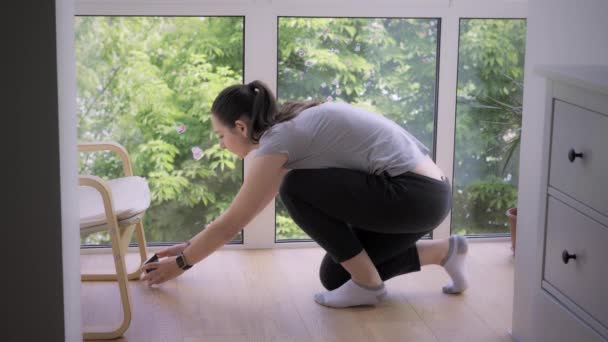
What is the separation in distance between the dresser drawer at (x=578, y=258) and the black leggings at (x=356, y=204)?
2.96 feet

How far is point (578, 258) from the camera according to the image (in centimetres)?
170

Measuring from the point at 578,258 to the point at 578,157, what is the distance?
0.19 metres

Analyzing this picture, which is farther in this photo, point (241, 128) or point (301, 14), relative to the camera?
point (301, 14)

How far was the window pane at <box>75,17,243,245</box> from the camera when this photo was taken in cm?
323

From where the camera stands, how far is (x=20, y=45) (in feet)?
5.09

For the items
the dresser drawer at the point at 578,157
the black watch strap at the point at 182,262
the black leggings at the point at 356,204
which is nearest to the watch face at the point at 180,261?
the black watch strap at the point at 182,262

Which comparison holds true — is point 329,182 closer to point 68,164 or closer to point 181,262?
point 181,262

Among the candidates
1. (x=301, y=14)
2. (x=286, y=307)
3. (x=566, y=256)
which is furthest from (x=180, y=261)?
(x=566, y=256)

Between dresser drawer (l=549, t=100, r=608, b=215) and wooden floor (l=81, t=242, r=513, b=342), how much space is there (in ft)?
3.10

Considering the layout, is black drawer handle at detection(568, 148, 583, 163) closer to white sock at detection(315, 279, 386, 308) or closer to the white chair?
white sock at detection(315, 279, 386, 308)

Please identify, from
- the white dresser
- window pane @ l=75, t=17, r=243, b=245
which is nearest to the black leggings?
window pane @ l=75, t=17, r=243, b=245

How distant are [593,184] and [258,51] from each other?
1.87 metres

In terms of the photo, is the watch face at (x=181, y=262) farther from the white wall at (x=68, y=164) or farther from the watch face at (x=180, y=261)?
the white wall at (x=68, y=164)

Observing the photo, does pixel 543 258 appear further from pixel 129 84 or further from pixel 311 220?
pixel 129 84
